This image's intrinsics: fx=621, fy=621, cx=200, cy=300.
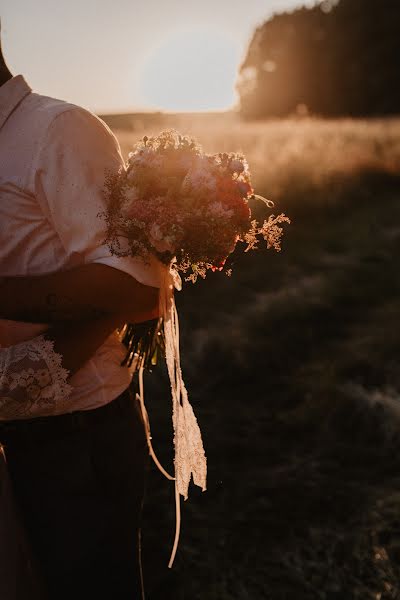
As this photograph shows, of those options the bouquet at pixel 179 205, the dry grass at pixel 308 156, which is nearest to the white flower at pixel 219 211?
the bouquet at pixel 179 205

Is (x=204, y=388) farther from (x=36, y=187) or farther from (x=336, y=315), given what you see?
(x=36, y=187)

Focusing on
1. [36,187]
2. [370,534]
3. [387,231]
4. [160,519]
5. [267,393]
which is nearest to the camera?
[36,187]

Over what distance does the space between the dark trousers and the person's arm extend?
0.85 ft

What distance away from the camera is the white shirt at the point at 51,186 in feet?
4.33

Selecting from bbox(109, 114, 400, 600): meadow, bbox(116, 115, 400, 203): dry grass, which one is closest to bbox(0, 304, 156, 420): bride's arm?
bbox(109, 114, 400, 600): meadow

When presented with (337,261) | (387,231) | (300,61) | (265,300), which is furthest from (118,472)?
(300,61)

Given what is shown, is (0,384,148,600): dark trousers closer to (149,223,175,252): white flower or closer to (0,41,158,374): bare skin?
(0,41,158,374): bare skin

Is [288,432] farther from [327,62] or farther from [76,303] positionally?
[327,62]

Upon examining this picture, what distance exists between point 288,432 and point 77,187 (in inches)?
118

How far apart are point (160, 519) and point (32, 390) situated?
2.11m

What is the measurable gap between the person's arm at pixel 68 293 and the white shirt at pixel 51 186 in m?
0.03

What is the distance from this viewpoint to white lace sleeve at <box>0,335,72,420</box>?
1.35 m

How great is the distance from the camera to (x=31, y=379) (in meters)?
1.35

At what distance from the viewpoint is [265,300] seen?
6055 millimetres
